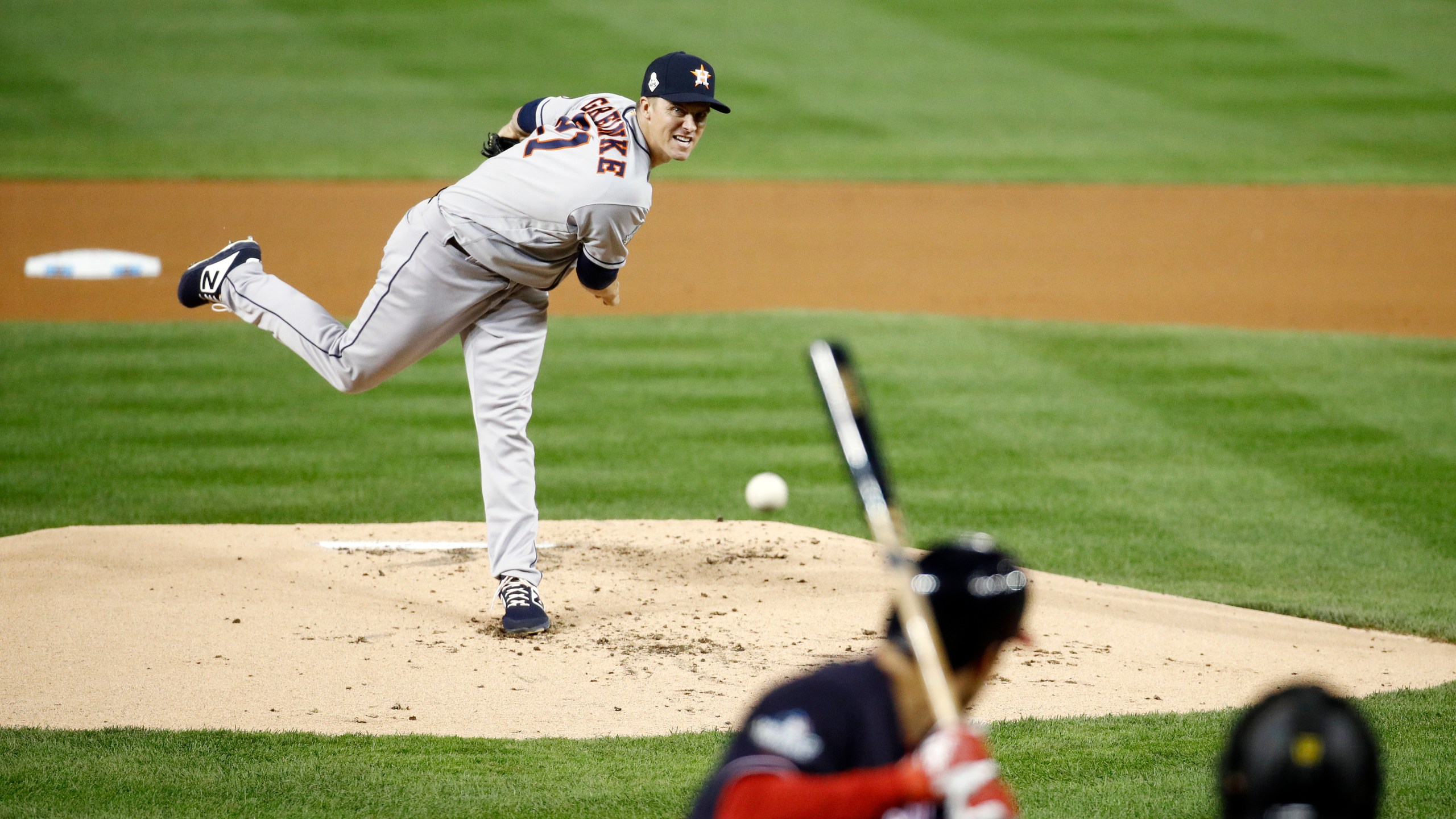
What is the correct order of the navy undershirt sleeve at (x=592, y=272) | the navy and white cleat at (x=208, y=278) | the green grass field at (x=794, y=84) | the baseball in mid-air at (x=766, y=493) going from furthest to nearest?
the green grass field at (x=794, y=84), the baseball in mid-air at (x=766, y=493), the navy and white cleat at (x=208, y=278), the navy undershirt sleeve at (x=592, y=272)

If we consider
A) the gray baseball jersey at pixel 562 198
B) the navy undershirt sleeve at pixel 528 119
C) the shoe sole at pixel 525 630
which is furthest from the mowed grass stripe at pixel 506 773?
the navy undershirt sleeve at pixel 528 119

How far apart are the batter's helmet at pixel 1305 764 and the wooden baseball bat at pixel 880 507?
464mm

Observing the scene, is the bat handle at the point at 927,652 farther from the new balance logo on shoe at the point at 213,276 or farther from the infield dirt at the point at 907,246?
the infield dirt at the point at 907,246

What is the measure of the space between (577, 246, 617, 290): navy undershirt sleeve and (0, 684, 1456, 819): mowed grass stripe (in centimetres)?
171

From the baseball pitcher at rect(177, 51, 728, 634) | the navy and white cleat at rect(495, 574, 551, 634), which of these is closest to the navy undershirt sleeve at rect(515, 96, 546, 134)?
the baseball pitcher at rect(177, 51, 728, 634)

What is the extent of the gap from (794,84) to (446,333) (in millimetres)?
22403

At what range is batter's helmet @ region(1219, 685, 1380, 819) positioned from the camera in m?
2.22

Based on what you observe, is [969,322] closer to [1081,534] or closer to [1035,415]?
[1035,415]

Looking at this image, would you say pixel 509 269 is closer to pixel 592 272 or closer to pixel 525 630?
pixel 592 272

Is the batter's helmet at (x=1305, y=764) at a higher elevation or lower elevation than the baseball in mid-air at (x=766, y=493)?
higher

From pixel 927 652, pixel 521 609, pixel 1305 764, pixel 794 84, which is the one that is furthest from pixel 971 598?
pixel 794 84

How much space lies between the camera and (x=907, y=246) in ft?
57.3

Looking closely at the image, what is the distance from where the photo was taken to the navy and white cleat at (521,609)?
5879 millimetres

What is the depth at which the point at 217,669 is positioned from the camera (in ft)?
18.1
